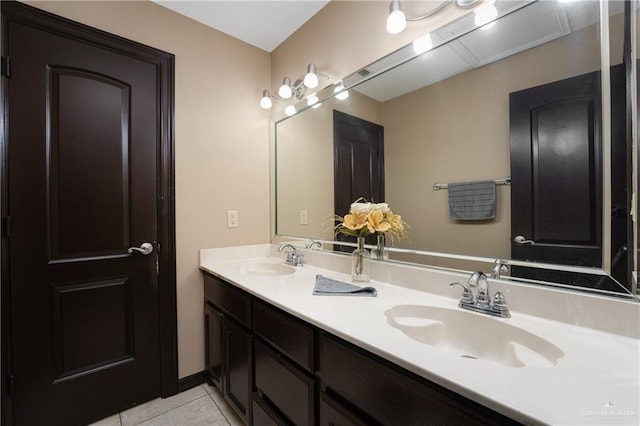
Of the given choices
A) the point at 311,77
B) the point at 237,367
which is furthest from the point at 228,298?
the point at 311,77

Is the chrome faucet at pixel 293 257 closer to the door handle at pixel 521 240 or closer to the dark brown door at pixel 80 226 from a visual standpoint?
the dark brown door at pixel 80 226

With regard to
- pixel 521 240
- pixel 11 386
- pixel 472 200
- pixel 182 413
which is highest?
pixel 472 200

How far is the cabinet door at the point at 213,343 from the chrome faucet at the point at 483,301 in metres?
1.28

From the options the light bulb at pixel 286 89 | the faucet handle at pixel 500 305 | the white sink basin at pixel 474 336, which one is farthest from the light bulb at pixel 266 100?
the faucet handle at pixel 500 305

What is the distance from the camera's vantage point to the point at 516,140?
97 cm

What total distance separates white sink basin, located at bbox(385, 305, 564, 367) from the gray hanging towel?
38 centimetres

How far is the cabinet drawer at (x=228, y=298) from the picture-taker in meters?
1.31

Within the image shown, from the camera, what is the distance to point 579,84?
2.73 ft

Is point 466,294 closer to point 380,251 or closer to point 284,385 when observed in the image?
point 380,251

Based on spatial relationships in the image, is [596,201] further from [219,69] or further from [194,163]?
[219,69]

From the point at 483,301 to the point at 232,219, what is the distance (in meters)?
1.58

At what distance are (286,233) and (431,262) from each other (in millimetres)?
1107

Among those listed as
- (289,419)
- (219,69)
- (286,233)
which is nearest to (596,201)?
(289,419)

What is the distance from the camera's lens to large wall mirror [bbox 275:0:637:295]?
79cm
